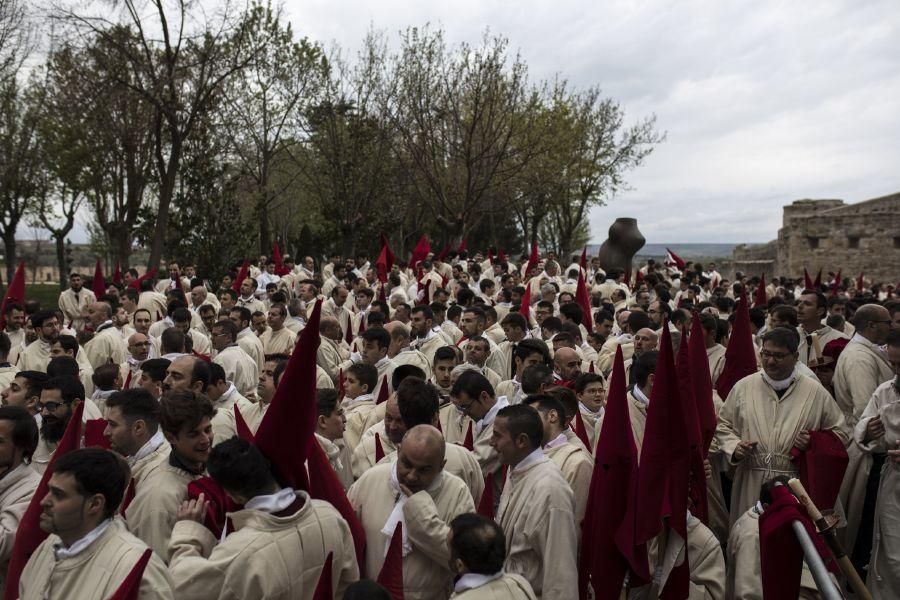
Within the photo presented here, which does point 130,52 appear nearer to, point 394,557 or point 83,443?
point 83,443

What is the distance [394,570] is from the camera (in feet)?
12.9

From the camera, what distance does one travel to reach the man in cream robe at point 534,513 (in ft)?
14.3

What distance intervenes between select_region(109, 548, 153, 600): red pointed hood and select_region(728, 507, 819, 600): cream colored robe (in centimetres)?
347

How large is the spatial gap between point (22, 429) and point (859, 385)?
6580 mm

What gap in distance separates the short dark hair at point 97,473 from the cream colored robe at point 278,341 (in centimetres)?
668

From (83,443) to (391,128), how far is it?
23029mm

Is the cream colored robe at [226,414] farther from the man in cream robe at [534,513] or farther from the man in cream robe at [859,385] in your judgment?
the man in cream robe at [859,385]

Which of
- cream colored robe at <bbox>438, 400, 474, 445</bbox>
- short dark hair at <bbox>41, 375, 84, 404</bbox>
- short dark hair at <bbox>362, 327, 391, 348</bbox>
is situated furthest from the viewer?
short dark hair at <bbox>362, 327, 391, 348</bbox>

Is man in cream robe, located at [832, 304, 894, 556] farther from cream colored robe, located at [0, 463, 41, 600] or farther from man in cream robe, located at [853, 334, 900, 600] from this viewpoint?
cream colored robe, located at [0, 463, 41, 600]

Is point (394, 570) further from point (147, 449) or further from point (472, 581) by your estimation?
point (147, 449)

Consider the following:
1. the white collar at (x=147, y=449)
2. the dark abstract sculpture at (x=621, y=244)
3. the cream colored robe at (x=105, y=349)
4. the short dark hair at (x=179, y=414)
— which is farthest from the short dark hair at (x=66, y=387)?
the dark abstract sculpture at (x=621, y=244)

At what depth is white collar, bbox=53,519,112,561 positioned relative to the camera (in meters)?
3.31

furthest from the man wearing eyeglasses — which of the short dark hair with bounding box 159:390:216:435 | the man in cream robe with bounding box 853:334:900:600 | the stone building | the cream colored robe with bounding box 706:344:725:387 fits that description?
the stone building

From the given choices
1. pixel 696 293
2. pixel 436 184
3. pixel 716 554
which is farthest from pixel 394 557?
pixel 436 184
